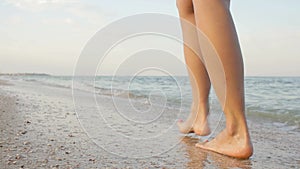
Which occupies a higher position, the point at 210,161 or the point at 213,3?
the point at 213,3

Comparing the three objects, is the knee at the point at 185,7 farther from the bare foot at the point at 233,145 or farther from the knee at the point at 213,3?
the bare foot at the point at 233,145

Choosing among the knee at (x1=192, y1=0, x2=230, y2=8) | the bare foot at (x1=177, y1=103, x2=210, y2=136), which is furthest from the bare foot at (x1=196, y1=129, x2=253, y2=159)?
the knee at (x1=192, y1=0, x2=230, y2=8)

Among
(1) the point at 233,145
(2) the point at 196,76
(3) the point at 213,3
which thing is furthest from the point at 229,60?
(2) the point at 196,76

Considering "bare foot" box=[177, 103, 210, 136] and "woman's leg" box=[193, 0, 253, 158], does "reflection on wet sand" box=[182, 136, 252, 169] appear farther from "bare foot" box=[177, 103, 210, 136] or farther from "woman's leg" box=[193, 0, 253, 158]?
"bare foot" box=[177, 103, 210, 136]

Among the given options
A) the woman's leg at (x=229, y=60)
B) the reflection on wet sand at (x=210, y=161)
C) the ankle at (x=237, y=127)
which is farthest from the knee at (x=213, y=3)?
the reflection on wet sand at (x=210, y=161)

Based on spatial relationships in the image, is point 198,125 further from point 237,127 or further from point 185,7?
point 185,7

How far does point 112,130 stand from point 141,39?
0.58 metres

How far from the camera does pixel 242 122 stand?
1346 millimetres

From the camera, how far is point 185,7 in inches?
68.8

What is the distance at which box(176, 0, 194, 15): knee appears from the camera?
1.73 m

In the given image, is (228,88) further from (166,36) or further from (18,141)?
(18,141)

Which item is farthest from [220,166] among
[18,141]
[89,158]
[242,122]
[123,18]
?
[18,141]

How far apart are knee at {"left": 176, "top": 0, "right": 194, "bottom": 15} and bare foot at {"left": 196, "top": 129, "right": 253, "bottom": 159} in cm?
68

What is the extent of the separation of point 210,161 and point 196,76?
0.54m
